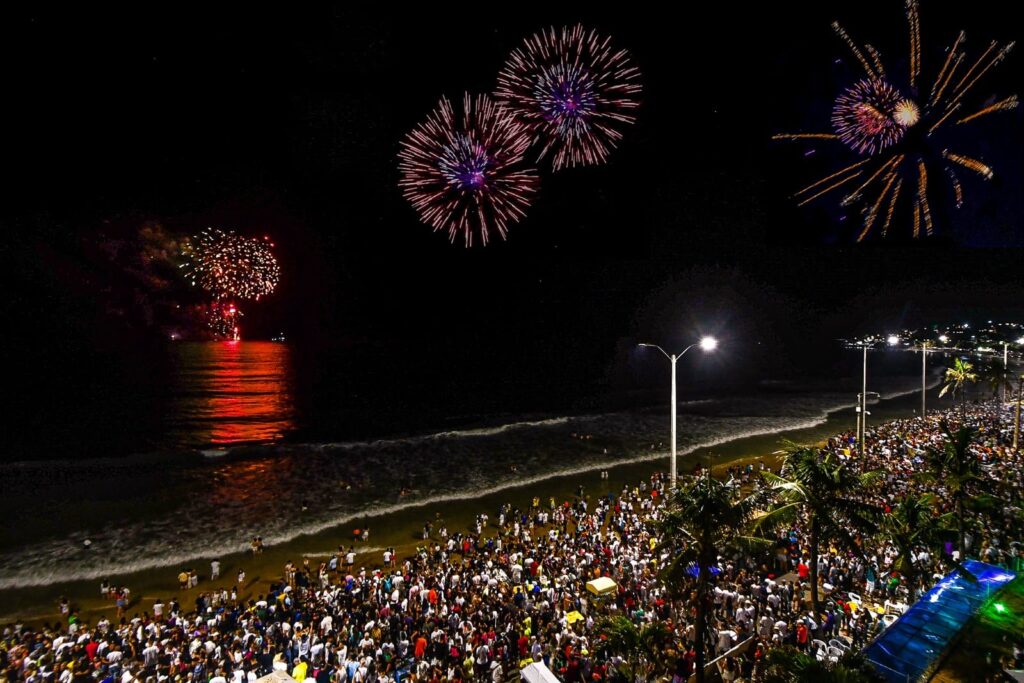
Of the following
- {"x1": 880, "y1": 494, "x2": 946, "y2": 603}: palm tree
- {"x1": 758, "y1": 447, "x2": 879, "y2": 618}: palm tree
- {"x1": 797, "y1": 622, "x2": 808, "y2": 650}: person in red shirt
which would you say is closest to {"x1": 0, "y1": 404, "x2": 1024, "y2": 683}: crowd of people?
{"x1": 797, "y1": 622, "x2": 808, "y2": 650}: person in red shirt

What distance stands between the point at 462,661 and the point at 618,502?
17411 mm

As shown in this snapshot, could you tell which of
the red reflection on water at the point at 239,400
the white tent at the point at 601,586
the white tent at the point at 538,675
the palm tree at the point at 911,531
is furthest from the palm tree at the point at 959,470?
the red reflection on water at the point at 239,400

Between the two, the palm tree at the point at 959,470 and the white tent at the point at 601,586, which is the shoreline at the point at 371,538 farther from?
the white tent at the point at 601,586

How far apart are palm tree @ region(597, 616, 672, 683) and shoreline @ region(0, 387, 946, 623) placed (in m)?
15.7

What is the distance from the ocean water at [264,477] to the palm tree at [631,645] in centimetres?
2280

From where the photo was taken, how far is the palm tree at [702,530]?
11.2m

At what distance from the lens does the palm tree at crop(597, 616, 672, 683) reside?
11594 millimetres

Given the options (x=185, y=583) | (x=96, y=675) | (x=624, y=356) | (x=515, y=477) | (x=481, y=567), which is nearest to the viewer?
(x=96, y=675)

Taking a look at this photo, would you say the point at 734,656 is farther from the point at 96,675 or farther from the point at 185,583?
the point at 185,583

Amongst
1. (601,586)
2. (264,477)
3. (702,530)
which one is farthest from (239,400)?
(702,530)

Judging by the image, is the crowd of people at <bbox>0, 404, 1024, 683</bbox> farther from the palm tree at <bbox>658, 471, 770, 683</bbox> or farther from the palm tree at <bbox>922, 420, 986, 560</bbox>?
the palm tree at <bbox>922, 420, 986, 560</bbox>

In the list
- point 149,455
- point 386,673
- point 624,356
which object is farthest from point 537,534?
point 624,356

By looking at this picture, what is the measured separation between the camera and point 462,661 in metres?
14.9

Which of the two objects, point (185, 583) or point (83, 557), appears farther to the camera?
point (83, 557)
